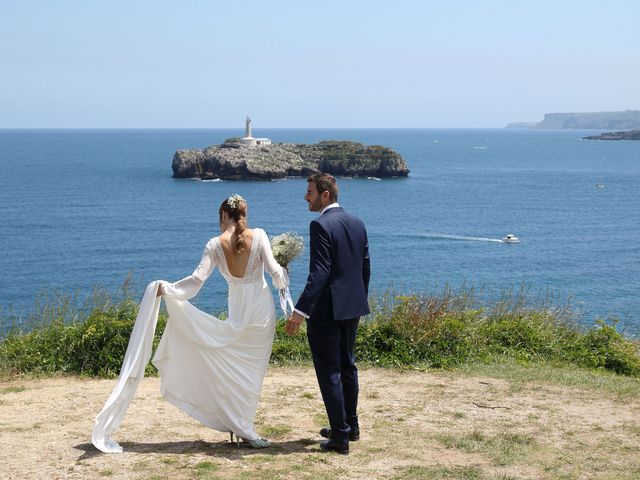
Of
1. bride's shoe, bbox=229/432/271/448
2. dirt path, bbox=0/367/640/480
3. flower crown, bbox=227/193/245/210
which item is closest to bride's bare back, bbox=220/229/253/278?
flower crown, bbox=227/193/245/210

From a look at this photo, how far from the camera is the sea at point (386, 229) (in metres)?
44.3

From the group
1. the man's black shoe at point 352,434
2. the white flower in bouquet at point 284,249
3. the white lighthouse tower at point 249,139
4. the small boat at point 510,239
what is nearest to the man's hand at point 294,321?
the white flower in bouquet at point 284,249

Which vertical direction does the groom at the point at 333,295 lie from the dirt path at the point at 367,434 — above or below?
above

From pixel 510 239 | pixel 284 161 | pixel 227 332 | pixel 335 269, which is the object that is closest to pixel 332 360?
pixel 335 269

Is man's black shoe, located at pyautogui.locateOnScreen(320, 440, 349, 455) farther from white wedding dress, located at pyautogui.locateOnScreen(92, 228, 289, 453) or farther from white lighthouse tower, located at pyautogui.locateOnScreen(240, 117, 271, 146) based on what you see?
white lighthouse tower, located at pyautogui.locateOnScreen(240, 117, 271, 146)

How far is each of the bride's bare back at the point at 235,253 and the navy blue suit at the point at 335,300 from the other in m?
0.58

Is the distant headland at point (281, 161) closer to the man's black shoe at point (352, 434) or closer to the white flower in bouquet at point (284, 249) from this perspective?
the white flower in bouquet at point (284, 249)

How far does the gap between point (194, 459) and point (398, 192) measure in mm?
95261

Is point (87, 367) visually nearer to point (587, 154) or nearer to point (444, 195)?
point (444, 195)

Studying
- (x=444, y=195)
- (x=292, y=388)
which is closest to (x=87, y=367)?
(x=292, y=388)

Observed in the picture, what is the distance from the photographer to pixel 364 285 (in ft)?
22.7

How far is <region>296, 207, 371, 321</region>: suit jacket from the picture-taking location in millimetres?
6559

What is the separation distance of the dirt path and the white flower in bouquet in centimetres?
154

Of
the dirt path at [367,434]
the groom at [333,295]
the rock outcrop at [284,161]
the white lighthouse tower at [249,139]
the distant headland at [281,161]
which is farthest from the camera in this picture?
the white lighthouse tower at [249,139]
